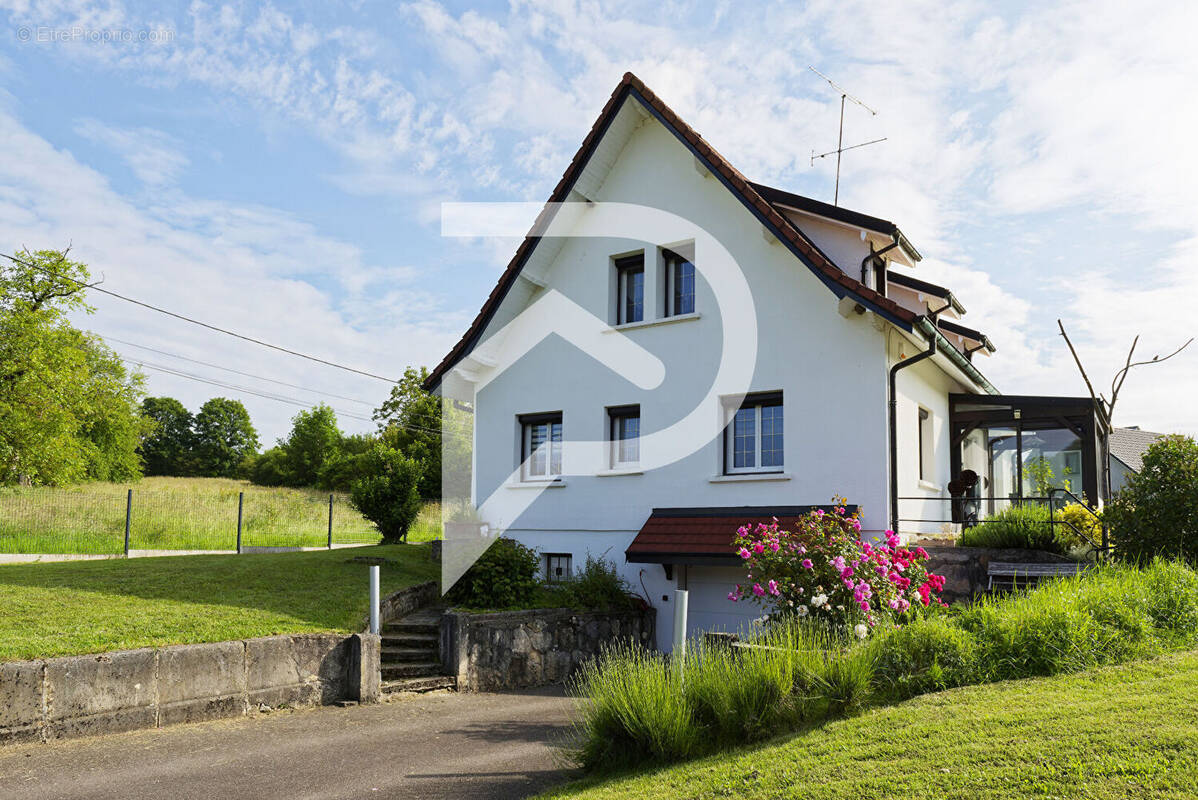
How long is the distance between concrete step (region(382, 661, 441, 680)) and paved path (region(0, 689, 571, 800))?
4.12 feet

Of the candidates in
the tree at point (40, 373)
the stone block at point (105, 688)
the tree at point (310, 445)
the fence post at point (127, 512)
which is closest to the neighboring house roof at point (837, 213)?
the stone block at point (105, 688)

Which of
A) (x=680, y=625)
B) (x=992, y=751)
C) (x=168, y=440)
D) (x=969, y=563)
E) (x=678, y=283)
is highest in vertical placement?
(x=168, y=440)

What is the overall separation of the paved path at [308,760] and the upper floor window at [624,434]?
6.66 m

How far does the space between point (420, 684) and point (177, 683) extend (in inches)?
122

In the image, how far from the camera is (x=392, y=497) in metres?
22.3

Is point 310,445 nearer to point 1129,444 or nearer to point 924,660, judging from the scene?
point 1129,444

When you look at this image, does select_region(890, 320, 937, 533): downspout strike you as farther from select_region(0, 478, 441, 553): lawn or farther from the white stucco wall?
select_region(0, 478, 441, 553): lawn

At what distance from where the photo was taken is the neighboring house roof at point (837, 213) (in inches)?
600

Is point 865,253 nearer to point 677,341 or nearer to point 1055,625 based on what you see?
point 677,341

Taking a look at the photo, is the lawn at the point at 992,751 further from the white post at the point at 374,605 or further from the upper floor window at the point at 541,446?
the upper floor window at the point at 541,446

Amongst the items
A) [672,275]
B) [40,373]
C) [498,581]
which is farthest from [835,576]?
[40,373]

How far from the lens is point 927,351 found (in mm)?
13969

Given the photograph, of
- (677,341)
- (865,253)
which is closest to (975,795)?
(677,341)

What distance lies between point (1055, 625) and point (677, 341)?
29.3 feet
